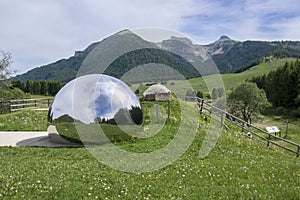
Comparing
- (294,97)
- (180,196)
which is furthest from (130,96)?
(294,97)

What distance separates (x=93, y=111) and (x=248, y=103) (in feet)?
217

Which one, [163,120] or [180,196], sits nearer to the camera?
[180,196]

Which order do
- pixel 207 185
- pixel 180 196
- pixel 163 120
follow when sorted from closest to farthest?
pixel 180 196, pixel 207 185, pixel 163 120

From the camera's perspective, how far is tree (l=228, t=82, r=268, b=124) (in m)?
70.2

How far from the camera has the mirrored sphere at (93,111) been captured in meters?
11.8

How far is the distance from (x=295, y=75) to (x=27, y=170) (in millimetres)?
86725

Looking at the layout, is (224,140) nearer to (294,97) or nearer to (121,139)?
(121,139)

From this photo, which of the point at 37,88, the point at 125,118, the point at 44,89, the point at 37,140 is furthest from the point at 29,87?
the point at 125,118

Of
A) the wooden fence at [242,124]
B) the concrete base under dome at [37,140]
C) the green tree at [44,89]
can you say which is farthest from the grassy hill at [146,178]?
the green tree at [44,89]

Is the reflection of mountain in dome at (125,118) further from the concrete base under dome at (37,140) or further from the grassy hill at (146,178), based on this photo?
the concrete base under dome at (37,140)

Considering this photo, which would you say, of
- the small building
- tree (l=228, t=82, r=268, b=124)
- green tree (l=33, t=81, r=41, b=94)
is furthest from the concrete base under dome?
green tree (l=33, t=81, r=41, b=94)

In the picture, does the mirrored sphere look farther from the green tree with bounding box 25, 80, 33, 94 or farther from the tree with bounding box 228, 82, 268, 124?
the green tree with bounding box 25, 80, 33, 94

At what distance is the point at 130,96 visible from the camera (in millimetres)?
13344

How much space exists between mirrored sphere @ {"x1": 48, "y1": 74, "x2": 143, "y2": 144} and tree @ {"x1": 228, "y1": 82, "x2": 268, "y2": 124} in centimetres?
6211
